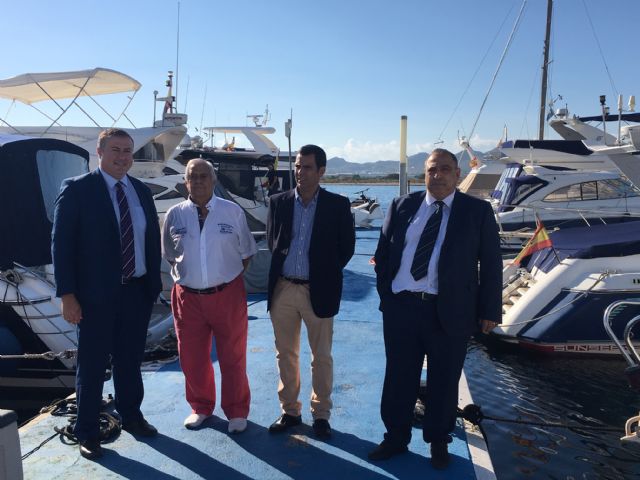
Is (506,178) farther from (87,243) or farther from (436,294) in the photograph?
(87,243)

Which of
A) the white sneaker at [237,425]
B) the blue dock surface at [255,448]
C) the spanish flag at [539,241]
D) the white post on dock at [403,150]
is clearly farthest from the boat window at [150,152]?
the white sneaker at [237,425]

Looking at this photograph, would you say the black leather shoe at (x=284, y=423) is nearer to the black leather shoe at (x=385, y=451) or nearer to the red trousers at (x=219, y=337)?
the red trousers at (x=219, y=337)

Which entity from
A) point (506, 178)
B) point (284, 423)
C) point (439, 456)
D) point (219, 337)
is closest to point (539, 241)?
point (439, 456)

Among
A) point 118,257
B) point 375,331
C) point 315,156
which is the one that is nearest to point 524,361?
point 375,331

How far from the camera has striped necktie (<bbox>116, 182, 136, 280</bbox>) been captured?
3.17 metres

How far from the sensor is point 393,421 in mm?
3137

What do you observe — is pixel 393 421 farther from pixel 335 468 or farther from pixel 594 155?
pixel 594 155

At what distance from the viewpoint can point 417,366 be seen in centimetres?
310

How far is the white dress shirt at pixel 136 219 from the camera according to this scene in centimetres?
321

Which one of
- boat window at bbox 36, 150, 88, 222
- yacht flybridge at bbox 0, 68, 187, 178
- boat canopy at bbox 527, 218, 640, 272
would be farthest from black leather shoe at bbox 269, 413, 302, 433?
yacht flybridge at bbox 0, 68, 187, 178

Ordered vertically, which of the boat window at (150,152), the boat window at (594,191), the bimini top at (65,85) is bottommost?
the boat window at (594,191)

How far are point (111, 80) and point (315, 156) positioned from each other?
9417 mm

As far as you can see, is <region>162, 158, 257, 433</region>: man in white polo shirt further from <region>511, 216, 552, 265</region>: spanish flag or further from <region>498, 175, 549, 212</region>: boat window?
<region>498, 175, 549, 212</region>: boat window

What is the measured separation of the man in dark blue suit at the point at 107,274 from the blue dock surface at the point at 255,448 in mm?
164
